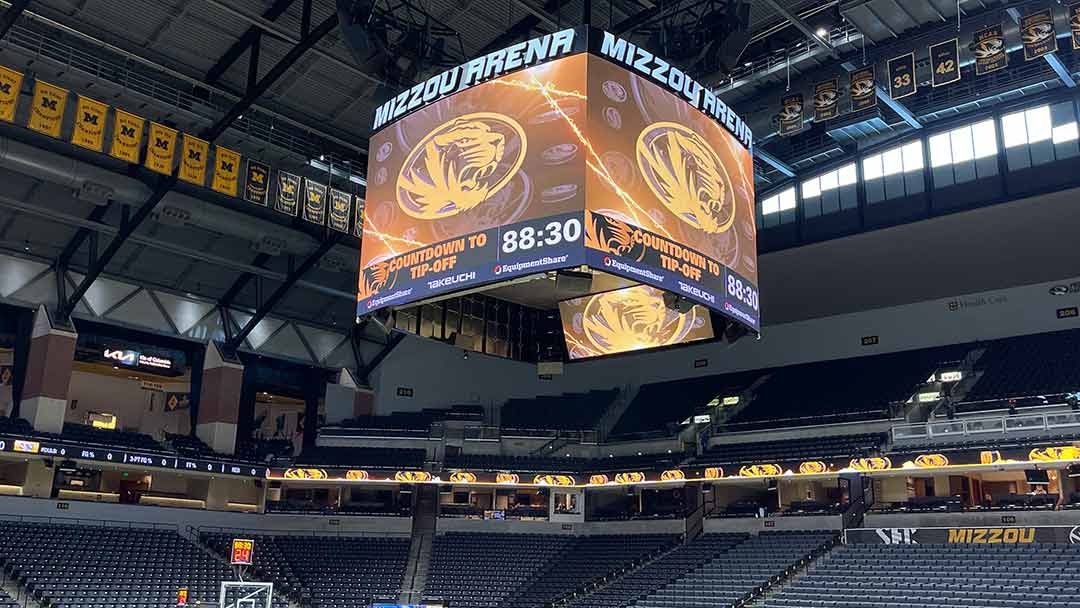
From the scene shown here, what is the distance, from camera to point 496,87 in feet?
68.2

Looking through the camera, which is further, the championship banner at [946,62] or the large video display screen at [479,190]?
the championship banner at [946,62]

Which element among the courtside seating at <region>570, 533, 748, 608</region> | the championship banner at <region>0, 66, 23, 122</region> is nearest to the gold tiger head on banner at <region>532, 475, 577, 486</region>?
the courtside seating at <region>570, 533, 748, 608</region>

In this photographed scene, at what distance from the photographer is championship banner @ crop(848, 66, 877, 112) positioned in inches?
1156

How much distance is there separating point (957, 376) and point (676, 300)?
2494cm

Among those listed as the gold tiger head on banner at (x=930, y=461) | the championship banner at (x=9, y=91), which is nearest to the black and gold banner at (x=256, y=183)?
the championship banner at (x=9, y=91)

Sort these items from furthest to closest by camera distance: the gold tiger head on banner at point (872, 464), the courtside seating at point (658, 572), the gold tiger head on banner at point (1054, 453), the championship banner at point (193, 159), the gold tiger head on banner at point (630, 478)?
the gold tiger head on banner at point (630, 478) → the courtside seating at point (658, 572) → the gold tiger head on banner at point (872, 464) → the championship banner at point (193, 159) → the gold tiger head on banner at point (1054, 453)

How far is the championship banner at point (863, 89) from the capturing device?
29.4 meters

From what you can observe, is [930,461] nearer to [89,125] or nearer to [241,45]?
[241,45]

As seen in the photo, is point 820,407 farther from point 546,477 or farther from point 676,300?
point 676,300

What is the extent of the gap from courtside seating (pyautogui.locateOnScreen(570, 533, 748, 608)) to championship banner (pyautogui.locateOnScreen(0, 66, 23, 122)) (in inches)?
1044

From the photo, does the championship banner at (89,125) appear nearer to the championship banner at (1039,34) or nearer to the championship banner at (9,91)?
the championship banner at (9,91)

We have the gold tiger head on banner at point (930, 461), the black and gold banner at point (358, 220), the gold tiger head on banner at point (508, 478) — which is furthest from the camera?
the gold tiger head on banner at point (508, 478)

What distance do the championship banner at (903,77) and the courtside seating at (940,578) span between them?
1497 centimetres

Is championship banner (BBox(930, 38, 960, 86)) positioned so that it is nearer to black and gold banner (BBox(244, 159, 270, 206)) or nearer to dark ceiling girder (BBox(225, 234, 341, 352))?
black and gold banner (BBox(244, 159, 270, 206))
